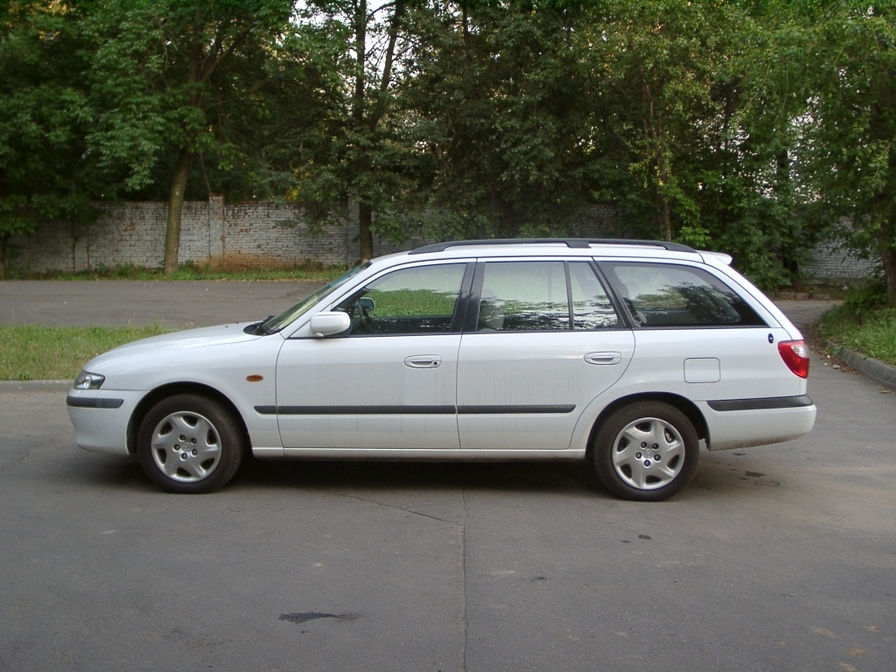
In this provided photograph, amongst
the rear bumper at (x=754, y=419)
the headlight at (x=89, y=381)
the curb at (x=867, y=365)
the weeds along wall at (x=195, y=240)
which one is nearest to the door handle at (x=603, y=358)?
the rear bumper at (x=754, y=419)

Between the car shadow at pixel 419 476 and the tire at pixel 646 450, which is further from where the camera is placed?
the car shadow at pixel 419 476

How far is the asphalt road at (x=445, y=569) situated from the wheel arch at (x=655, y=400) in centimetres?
47

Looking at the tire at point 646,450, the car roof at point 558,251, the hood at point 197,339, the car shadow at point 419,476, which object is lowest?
the car shadow at point 419,476

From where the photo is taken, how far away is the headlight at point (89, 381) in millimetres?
6539

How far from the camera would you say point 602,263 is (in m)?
6.61

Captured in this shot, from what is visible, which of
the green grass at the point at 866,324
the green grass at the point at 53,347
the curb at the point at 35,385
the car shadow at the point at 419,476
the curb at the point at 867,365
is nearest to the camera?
the car shadow at the point at 419,476

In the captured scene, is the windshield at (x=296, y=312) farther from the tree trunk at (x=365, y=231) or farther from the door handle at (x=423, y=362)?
the tree trunk at (x=365, y=231)

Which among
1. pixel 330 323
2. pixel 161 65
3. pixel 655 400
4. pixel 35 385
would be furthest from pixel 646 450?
pixel 161 65

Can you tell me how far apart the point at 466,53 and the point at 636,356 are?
68.0ft

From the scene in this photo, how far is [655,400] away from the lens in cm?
642

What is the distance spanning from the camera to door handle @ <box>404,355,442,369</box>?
6332 millimetres

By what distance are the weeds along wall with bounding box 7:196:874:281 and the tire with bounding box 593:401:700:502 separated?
2374 cm

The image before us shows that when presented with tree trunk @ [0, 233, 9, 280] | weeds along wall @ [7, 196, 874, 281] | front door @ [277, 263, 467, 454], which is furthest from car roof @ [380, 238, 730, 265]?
tree trunk @ [0, 233, 9, 280]

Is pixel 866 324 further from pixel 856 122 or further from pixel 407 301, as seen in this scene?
pixel 407 301
